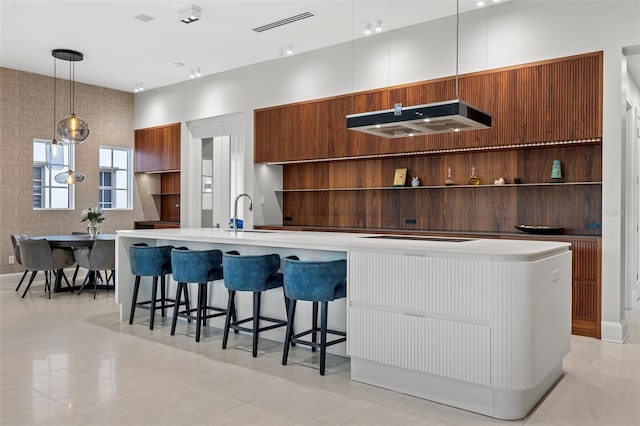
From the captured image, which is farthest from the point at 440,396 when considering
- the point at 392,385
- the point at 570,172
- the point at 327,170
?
the point at 327,170

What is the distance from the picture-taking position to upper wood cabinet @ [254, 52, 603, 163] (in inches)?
187

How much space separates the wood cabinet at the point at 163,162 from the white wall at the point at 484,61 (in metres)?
1.08

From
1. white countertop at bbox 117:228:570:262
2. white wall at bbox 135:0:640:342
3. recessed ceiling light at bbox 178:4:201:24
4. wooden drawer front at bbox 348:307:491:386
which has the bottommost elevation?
wooden drawer front at bbox 348:307:491:386

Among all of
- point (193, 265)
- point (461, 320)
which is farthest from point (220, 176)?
point (461, 320)

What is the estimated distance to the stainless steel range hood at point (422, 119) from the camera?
379cm

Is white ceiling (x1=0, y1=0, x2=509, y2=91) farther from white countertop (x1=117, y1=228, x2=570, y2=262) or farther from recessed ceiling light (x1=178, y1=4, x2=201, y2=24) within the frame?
white countertop (x1=117, y1=228, x2=570, y2=262)

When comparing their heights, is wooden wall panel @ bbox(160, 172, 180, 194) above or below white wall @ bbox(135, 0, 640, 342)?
below

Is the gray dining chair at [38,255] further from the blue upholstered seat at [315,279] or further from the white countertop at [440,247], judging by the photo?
the blue upholstered seat at [315,279]

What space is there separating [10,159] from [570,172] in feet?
24.9

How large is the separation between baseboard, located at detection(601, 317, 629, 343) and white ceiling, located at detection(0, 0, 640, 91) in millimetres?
2819

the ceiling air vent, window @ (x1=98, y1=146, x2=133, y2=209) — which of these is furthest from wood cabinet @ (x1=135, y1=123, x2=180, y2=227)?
the ceiling air vent

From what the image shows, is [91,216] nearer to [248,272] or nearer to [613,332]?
[248,272]

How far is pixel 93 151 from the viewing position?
8.73m

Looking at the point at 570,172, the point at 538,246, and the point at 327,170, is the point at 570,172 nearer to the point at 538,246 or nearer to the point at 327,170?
the point at 538,246
